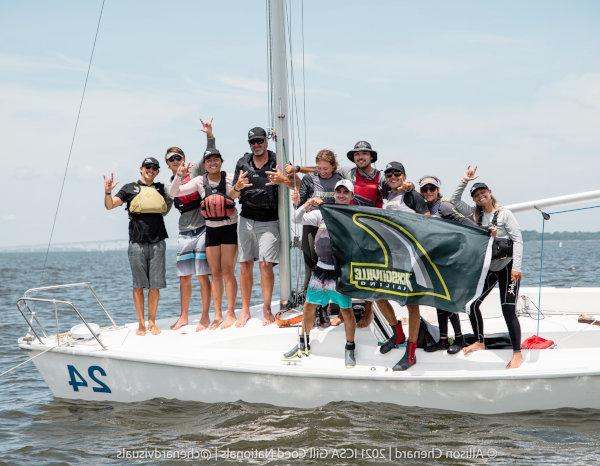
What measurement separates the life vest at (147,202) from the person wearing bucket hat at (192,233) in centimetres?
16

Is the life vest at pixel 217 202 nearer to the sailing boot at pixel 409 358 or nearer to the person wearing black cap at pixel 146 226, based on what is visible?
the person wearing black cap at pixel 146 226

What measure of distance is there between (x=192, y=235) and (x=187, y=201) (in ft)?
1.35

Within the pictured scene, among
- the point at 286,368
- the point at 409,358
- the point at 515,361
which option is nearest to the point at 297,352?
the point at 286,368

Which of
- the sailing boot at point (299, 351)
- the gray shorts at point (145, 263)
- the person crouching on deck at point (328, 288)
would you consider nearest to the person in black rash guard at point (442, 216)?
the person crouching on deck at point (328, 288)

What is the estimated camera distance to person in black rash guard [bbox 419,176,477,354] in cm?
700

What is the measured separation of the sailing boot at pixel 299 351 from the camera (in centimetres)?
707

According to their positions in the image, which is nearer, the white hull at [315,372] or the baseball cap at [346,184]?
the white hull at [315,372]

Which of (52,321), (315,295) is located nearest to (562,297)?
(315,295)

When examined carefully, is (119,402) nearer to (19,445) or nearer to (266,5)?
(19,445)

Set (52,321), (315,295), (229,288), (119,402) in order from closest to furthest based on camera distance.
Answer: (315,295), (119,402), (229,288), (52,321)

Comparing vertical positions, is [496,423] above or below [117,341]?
below

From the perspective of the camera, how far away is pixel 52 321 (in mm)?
15016

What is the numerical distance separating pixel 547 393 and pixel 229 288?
358 centimetres

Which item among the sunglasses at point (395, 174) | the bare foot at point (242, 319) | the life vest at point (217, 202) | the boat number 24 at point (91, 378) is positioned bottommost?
the boat number 24 at point (91, 378)
